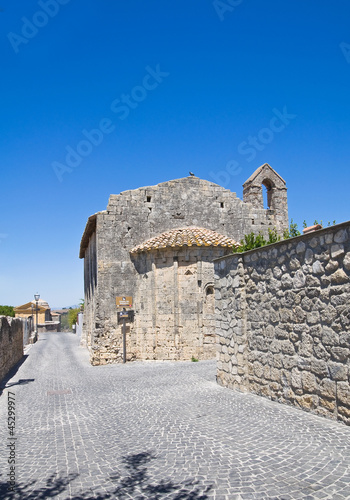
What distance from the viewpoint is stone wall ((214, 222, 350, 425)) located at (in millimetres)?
5406

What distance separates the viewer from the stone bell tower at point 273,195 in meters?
16.9

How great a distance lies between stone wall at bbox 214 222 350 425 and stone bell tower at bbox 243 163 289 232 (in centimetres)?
898

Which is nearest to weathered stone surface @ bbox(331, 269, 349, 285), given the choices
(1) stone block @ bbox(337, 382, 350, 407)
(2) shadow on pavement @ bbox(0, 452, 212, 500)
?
(1) stone block @ bbox(337, 382, 350, 407)

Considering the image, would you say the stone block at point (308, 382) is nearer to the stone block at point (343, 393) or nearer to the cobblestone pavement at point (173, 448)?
the cobblestone pavement at point (173, 448)

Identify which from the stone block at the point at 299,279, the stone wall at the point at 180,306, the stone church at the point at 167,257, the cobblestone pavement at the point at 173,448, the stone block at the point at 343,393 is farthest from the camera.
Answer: the stone church at the point at 167,257

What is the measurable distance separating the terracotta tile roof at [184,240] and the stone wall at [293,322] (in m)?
5.35

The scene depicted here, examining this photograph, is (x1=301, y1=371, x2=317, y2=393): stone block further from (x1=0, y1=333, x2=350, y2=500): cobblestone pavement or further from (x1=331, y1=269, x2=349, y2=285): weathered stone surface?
(x1=331, y1=269, x2=349, y2=285): weathered stone surface

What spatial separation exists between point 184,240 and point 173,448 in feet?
31.4

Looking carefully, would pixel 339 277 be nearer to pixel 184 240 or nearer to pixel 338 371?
pixel 338 371

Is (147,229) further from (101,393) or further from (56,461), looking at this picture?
(56,461)

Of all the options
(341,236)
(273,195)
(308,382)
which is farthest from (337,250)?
Result: (273,195)

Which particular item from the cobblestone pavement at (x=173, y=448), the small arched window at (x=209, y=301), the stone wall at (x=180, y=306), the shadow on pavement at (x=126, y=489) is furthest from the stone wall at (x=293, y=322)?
the small arched window at (x=209, y=301)

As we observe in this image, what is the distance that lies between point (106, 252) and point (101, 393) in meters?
6.62

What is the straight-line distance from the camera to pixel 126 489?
13.2 ft
